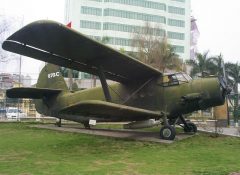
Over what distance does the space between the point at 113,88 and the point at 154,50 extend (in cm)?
3647

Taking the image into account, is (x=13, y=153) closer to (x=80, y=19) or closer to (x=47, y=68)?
(x=47, y=68)

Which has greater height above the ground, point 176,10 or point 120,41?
point 176,10

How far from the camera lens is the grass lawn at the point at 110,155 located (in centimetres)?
812

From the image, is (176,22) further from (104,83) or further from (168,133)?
(168,133)

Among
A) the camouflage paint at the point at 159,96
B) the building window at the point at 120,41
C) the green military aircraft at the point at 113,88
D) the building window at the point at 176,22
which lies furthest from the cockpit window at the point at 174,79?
the building window at the point at 176,22

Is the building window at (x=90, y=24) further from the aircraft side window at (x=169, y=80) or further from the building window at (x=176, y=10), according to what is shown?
the aircraft side window at (x=169, y=80)

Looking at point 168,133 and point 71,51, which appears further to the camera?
point 168,133

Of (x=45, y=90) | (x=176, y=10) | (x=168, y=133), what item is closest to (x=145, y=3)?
(x=176, y=10)

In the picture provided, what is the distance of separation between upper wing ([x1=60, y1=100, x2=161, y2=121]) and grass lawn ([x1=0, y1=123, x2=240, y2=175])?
3.23 ft

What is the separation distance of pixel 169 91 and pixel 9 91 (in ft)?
21.5

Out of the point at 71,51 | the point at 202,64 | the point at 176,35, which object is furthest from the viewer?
the point at 176,35

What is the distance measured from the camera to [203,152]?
1079 centimetres

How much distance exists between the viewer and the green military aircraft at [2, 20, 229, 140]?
11133 mm

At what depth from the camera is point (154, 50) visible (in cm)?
5212
